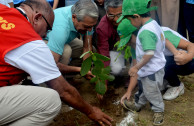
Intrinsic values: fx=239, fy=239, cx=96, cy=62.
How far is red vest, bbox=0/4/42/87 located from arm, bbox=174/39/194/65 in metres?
1.55

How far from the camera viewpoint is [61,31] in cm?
288

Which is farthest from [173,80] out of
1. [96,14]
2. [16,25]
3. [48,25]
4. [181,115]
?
[16,25]

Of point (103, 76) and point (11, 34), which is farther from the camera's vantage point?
point (103, 76)

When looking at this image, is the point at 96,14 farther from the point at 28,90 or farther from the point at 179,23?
the point at 179,23

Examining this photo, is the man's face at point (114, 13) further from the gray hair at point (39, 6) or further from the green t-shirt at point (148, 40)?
the gray hair at point (39, 6)

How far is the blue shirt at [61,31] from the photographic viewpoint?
2.86 m

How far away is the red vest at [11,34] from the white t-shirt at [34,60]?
0.04 m

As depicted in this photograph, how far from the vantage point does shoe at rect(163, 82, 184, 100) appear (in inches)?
117

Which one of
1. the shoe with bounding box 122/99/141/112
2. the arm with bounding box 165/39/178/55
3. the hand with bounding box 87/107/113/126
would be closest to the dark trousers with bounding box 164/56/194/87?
the arm with bounding box 165/39/178/55

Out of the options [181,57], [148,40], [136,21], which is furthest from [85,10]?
[181,57]

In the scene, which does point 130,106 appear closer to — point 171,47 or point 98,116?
point 98,116

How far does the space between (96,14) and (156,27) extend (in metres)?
0.78

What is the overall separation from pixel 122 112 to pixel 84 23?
3.77 ft

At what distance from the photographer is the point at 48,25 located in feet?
6.63
